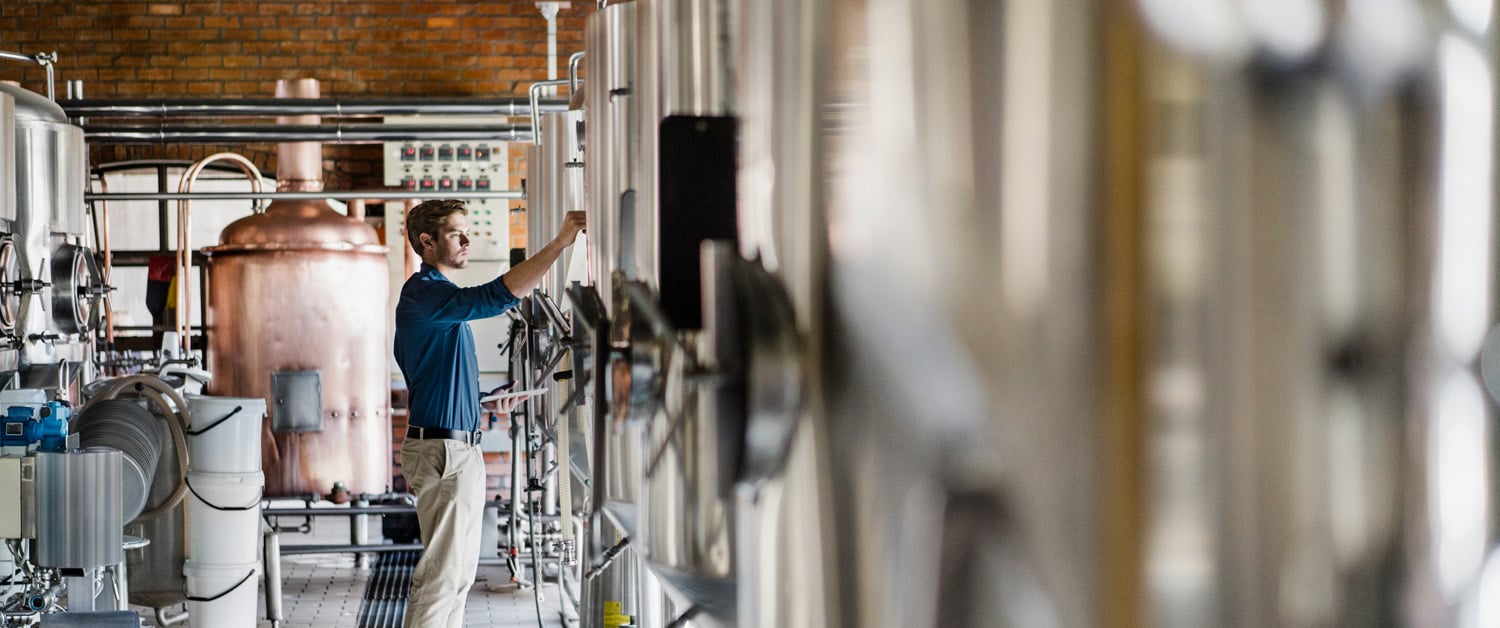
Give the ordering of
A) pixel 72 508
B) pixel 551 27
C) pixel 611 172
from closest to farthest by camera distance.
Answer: pixel 611 172, pixel 72 508, pixel 551 27

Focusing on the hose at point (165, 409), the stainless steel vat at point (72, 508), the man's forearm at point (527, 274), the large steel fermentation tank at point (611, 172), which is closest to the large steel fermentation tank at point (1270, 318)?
the large steel fermentation tank at point (611, 172)

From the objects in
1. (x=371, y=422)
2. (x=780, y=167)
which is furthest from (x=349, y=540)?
(x=780, y=167)

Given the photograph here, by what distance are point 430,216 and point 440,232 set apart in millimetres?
54

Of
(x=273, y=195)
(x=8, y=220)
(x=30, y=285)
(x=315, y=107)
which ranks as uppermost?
(x=315, y=107)

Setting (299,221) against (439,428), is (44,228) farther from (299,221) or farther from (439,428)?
(439,428)

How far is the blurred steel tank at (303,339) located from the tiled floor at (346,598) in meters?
0.42

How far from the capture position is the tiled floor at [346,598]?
4.84 meters

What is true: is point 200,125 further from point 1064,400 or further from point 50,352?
point 1064,400

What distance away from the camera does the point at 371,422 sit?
572 centimetres

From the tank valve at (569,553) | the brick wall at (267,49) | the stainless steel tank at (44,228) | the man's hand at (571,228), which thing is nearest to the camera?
the man's hand at (571,228)

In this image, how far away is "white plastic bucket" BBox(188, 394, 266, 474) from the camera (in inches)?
152

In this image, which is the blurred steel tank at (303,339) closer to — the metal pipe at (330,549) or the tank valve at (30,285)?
the metal pipe at (330,549)

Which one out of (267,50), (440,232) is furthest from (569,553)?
(267,50)

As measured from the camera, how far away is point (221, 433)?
12.7ft
